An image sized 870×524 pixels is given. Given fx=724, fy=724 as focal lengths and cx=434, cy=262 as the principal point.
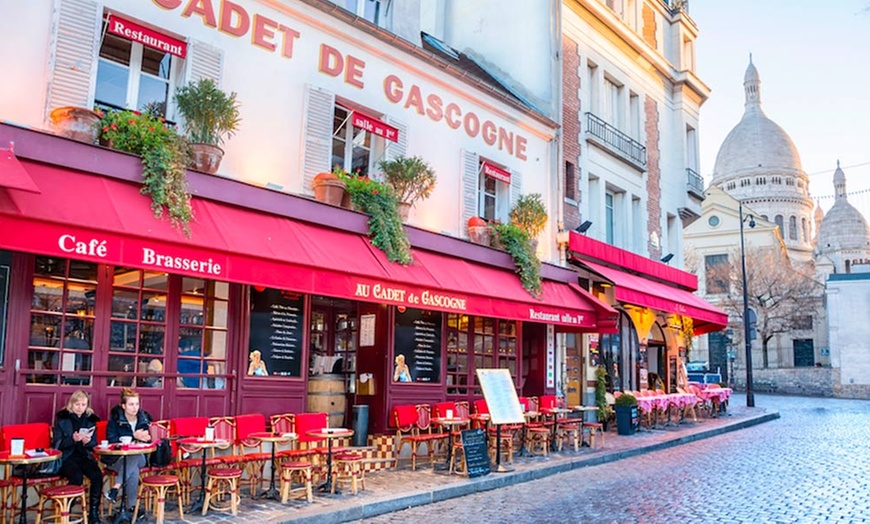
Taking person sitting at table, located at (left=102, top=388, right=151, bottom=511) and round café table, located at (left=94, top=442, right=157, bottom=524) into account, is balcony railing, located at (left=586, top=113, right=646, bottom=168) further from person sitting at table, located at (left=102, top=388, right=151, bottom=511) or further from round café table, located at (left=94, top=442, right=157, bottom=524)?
round café table, located at (left=94, top=442, right=157, bottom=524)

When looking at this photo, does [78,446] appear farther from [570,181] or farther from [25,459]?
[570,181]

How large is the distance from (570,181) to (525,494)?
1010cm

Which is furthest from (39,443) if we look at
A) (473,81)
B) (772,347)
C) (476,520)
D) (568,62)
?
(772,347)

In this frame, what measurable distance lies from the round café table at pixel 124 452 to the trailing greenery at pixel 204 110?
13.5 feet

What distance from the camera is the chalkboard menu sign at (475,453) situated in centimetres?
1050

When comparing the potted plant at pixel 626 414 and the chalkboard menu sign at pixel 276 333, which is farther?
the potted plant at pixel 626 414

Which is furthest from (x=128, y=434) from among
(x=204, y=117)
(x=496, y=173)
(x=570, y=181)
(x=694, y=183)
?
(x=694, y=183)

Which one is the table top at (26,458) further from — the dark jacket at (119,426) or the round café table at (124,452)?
the dark jacket at (119,426)

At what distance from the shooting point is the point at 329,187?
36.7ft

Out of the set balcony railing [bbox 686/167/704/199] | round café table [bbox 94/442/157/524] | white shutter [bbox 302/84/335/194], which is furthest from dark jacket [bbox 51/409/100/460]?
balcony railing [bbox 686/167/704/199]

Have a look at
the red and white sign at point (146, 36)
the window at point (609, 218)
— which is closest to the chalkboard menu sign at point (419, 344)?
the red and white sign at point (146, 36)

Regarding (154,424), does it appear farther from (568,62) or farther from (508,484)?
(568,62)

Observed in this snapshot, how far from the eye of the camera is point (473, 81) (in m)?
14.9

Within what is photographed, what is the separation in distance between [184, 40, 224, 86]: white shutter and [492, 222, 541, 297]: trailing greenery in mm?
6431
